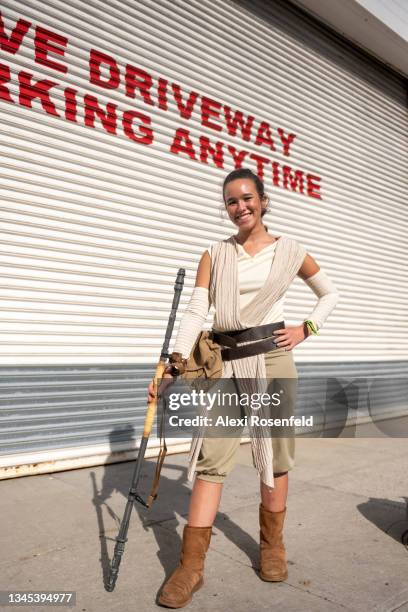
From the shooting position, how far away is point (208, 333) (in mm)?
2926

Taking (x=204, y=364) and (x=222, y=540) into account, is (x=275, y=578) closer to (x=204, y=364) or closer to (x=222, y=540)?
(x=222, y=540)

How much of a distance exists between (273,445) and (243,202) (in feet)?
4.10

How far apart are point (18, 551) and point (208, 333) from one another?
1631 millimetres

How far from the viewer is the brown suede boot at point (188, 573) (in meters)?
2.51

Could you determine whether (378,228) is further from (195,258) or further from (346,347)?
(195,258)

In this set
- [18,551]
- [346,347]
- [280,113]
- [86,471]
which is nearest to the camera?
[18,551]

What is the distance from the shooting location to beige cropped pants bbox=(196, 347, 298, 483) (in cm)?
270

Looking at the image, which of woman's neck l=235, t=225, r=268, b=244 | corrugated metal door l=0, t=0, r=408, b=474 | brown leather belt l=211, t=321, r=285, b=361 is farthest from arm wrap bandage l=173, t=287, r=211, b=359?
corrugated metal door l=0, t=0, r=408, b=474

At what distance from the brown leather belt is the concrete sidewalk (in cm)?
115

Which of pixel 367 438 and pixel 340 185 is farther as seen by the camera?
pixel 340 185

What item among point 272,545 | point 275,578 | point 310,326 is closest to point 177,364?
point 310,326

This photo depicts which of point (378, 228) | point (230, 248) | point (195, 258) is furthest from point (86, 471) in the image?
point (378, 228)

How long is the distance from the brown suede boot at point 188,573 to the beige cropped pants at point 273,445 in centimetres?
26

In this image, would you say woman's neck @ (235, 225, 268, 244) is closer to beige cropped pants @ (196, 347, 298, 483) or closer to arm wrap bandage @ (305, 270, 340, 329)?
arm wrap bandage @ (305, 270, 340, 329)
